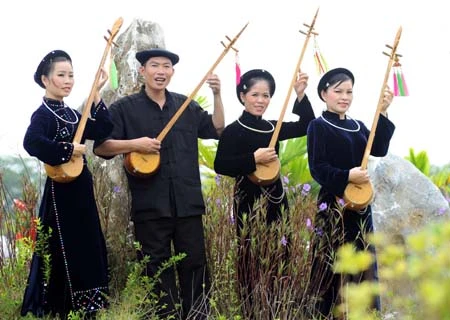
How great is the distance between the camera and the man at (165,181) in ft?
17.0

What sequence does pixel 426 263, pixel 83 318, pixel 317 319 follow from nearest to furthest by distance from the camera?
pixel 426 263 → pixel 83 318 → pixel 317 319

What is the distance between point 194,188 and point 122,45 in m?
1.79

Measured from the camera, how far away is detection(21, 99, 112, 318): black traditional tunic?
5031 millimetres

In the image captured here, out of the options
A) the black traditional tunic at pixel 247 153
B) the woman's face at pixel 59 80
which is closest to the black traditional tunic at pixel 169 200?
the black traditional tunic at pixel 247 153

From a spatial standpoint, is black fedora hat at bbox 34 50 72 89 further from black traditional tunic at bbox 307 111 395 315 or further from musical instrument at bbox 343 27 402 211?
musical instrument at bbox 343 27 402 211

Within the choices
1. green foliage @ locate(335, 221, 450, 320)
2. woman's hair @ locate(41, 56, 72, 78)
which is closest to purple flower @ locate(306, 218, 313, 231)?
woman's hair @ locate(41, 56, 72, 78)

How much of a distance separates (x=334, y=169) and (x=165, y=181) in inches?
41.4

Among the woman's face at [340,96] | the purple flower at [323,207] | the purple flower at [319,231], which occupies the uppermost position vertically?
the woman's face at [340,96]

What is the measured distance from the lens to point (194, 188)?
5.30 metres

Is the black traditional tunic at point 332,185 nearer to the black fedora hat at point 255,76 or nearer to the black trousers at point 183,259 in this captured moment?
the black fedora hat at point 255,76

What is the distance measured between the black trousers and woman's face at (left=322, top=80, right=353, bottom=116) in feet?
3.67

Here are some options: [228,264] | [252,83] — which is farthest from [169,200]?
[252,83]

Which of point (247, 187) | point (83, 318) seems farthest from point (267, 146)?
point (83, 318)

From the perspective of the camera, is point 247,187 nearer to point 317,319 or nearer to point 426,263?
point 317,319
